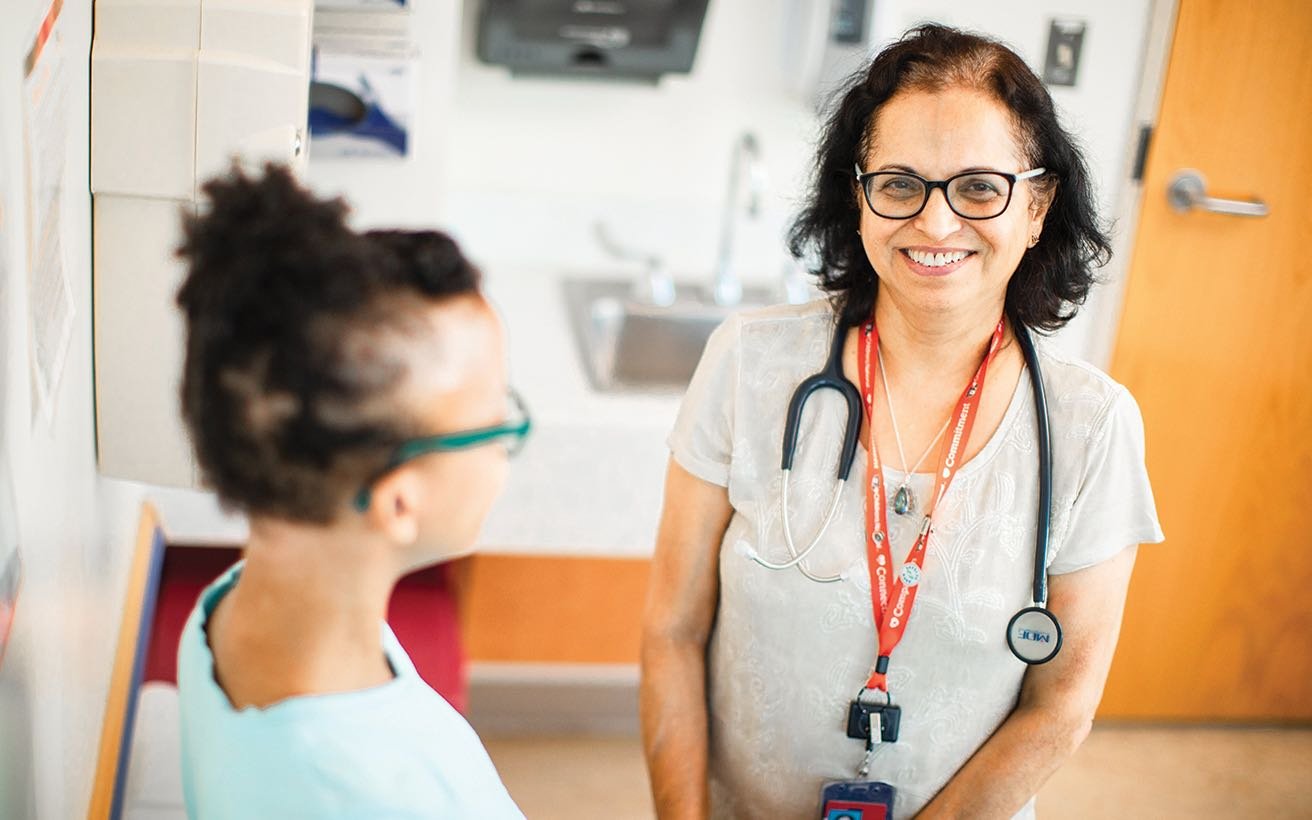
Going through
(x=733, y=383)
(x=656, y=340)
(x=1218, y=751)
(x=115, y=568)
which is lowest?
(x=1218, y=751)

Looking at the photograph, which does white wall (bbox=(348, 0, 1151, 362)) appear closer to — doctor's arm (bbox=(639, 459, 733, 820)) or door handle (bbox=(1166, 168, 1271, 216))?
door handle (bbox=(1166, 168, 1271, 216))

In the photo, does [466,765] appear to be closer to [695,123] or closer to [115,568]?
[115,568]

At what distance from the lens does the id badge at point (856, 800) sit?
1438mm

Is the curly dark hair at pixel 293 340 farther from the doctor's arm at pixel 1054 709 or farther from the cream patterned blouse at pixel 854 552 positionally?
the doctor's arm at pixel 1054 709

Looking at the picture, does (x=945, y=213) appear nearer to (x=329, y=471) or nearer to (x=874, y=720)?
(x=874, y=720)

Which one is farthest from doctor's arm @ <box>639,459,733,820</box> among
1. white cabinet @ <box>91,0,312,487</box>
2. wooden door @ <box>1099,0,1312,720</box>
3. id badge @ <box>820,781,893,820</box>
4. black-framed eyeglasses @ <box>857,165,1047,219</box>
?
wooden door @ <box>1099,0,1312,720</box>

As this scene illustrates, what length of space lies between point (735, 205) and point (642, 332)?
406mm

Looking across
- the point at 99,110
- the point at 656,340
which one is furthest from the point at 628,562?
the point at 99,110

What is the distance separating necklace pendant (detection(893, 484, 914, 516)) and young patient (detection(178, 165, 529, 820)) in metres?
0.65

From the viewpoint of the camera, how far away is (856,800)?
1443 millimetres

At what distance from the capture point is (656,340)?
274 cm

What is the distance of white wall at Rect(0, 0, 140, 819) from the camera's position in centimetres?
101

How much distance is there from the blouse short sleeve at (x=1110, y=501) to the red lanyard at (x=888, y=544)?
13cm

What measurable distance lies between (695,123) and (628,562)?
39.9 inches
